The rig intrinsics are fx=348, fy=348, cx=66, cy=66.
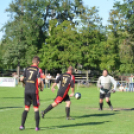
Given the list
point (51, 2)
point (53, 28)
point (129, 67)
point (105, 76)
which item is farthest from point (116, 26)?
point (105, 76)

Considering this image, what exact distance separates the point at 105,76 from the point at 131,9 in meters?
36.9

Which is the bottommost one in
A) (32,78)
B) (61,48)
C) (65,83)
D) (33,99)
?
(33,99)

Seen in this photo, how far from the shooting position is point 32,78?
9031 millimetres

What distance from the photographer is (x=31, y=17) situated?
188 feet

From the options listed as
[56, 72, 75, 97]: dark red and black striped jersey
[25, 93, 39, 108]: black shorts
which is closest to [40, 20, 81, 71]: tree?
[56, 72, 75, 97]: dark red and black striped jersey

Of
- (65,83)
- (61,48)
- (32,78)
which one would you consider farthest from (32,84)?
(61,48)

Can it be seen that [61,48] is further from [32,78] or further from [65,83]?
[32,78]

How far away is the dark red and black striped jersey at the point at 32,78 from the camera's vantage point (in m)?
9.00

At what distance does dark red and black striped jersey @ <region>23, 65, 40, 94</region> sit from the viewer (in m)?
9.00

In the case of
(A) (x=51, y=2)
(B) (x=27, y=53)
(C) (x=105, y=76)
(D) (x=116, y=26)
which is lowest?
(C) (x=105, y=76)

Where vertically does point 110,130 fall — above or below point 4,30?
below

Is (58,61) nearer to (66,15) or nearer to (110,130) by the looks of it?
(66,15)

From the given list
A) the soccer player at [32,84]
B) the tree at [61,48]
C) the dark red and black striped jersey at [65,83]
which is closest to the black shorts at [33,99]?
the soccer player at [32,84]

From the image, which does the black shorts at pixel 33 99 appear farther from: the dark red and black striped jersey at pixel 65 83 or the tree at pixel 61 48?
the tree at pixel 61 48
